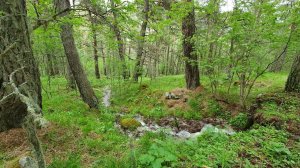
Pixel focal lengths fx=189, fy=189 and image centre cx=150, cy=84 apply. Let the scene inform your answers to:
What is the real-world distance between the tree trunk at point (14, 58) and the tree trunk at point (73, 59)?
2549 mm

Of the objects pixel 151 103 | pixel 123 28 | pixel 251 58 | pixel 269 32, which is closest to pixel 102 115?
pixel 151 103

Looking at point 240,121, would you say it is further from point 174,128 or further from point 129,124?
point 129,124

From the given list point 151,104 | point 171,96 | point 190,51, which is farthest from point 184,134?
point 190,51

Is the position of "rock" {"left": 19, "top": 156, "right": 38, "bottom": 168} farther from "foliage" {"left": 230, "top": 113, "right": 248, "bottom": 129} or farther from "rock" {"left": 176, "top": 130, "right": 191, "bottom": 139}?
"foliage" {"left": 230, "top": 113, "right": 248, "bottom": 129}

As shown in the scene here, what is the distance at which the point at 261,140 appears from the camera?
3561mm

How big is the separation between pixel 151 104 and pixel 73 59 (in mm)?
3619

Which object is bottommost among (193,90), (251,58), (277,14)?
(193,90)

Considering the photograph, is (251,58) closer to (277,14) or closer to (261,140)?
(277,14)

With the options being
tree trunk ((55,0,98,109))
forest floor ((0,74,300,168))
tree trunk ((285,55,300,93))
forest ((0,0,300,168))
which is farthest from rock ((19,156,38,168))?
tree trunk ((285,55,300,93))

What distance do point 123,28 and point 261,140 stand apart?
12.4 feet

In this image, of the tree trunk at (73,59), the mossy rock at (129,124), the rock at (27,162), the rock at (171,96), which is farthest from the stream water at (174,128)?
the rock at (27,162)

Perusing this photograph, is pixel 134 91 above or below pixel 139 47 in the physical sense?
below

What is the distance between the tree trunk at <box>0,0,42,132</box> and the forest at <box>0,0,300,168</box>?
0.05 ft

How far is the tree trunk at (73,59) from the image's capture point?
599 cm
